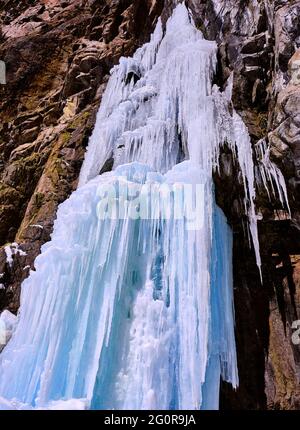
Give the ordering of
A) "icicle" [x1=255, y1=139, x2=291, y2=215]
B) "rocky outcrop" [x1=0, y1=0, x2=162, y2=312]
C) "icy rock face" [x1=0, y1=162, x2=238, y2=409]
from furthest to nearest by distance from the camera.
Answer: "rocky outcrop" [x1=0, y1=0, x2=162, y2=312], "icicle" [x1=255, y1=139, x2=291, y2=215], "icy rock face" [x1=0, y1=162, x2=238, y2=409]

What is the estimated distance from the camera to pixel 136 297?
6168 millimetres

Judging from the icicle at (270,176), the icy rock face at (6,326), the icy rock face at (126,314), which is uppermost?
the icicle at (270,176)

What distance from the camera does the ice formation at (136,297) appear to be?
5512 mm

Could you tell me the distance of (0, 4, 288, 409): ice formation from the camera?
5.51 metres

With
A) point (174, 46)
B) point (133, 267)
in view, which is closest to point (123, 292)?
point (133, 267)

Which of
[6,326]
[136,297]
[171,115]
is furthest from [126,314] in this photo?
[171,115]

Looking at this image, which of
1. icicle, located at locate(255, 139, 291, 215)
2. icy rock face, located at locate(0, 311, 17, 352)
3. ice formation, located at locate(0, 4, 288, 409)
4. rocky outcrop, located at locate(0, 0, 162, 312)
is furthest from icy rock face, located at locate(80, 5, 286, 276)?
icy rock face, located at locate(0, 311, 17, 352)

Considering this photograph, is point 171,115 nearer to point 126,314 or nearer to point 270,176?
point 270,176

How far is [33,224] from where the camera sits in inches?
364

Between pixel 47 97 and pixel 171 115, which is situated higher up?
pixel 171 115

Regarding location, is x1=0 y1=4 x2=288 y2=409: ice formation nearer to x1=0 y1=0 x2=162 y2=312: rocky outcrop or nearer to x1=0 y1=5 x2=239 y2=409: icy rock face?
x1=0 y1=5 x2=239 y2=409: icy rock face

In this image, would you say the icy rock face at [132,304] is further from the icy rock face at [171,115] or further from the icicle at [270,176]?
the icicle at [270,176]

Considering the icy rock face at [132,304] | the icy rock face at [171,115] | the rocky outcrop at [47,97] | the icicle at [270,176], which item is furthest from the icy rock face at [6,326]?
the icicle at [270,176]
